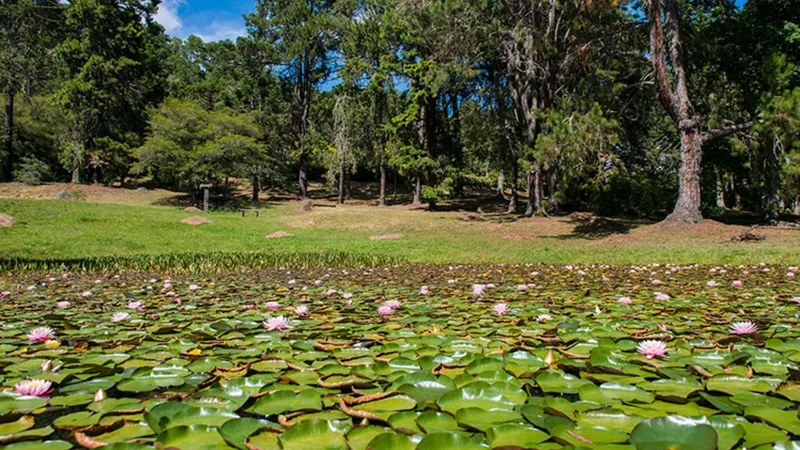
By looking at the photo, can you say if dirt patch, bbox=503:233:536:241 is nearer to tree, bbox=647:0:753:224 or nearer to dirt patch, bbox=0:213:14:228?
tree, bbox=647:0:753:224

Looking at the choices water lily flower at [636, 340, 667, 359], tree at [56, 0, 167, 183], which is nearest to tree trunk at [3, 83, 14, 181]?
tree at [56, 0, 167, 183]

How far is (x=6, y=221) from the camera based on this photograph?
1284 centimetres

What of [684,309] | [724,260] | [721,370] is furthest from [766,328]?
[724,260]

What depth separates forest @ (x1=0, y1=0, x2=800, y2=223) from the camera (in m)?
13.0

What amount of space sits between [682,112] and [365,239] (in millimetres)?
10621

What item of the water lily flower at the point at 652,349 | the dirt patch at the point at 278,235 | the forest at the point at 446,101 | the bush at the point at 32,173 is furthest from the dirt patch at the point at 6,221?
the water lily flower at the point at 652,349

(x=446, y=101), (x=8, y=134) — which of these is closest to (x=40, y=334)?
(x=446, y=101)

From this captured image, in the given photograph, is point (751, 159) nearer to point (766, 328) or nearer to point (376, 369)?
point (766, 328)

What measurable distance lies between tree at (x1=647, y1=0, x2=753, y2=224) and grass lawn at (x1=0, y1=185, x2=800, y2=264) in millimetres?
959

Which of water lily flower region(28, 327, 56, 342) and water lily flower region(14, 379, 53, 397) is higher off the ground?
water lily flower region(14, 379, 53, 397)

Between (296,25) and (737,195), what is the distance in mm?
30489

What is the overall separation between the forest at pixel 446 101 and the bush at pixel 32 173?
0.63ft

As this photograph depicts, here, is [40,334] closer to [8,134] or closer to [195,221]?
[195,221]

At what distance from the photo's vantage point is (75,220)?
1441cm
